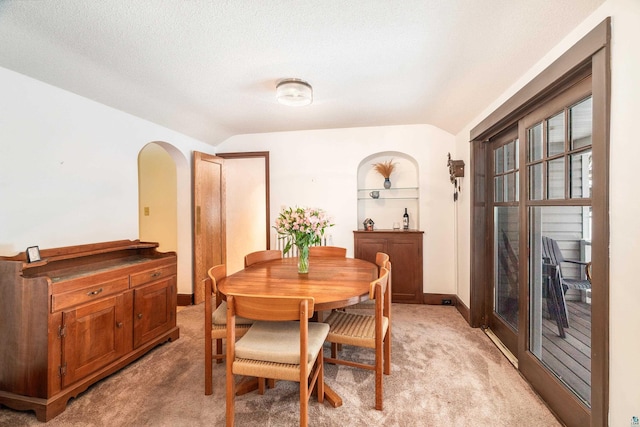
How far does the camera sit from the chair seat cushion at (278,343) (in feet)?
4.93

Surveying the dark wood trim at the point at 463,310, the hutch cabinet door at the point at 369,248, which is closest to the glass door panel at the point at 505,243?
the dark wood trim at the point at 463,310

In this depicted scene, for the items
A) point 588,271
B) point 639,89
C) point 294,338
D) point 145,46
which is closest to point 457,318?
point 588,271

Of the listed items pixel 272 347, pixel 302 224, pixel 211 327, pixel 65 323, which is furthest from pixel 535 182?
pixel 65 323

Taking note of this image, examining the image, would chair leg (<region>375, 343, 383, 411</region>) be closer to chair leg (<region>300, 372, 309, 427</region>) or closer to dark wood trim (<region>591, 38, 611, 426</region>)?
chair leg (<region>300, 372, 309, 427</region>)

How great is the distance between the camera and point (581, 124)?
5.28 feet

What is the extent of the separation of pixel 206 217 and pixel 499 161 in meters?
3.67

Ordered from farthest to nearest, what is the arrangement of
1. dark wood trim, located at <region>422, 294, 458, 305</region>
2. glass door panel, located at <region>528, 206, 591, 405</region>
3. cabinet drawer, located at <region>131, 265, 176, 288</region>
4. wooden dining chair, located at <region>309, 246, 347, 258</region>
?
dark wood trim, located at <region>422, 294, 458, 305</region>, wooden dining chair, located at <region>309, 246, 347, 258</region>, cabinet drawer, located at <region>131, 265, 176, 288</region>, glass door panel, located at <region>528, 206, 591, 405</region>

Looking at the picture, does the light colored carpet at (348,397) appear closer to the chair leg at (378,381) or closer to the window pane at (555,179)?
the chair leg at (378,381)

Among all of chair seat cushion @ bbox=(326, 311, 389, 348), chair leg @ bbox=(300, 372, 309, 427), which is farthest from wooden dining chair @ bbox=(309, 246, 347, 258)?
chair leg @ bbox=(300, 372, 309, 427)

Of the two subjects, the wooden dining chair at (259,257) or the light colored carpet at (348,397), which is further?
the wooden dining chair at (259,257)

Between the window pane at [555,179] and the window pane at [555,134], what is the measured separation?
71mm

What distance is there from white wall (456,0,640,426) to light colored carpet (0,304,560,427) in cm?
73

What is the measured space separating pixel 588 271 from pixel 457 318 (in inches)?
80.8

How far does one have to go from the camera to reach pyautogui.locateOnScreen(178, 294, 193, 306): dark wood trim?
151 inches
